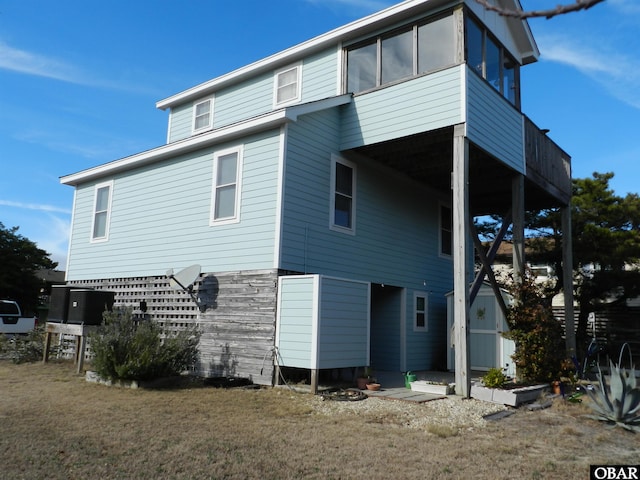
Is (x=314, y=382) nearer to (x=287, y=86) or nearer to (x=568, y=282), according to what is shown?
(x=287, y=86)

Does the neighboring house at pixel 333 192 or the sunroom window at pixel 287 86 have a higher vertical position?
the sunroom window at pixel 287 86

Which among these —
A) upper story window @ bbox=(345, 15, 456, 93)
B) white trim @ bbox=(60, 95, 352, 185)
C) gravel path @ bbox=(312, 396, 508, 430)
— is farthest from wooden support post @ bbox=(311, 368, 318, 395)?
upper story window @ bbox=(345, 15, 456, 93)

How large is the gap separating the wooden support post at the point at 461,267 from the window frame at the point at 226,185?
4306 millimetres

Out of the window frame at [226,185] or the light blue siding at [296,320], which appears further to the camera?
the window frame at [226,185]

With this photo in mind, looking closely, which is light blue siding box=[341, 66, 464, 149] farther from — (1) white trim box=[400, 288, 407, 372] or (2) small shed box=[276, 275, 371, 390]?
(1) white trim box=[400, 288, 407, 372]

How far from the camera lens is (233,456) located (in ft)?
16.5

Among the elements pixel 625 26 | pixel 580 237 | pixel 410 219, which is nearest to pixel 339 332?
pixel 410 219

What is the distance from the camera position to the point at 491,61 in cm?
1141

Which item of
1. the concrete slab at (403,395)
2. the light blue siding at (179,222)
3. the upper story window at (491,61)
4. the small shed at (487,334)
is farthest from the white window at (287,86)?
the concrete slab at (403,395)

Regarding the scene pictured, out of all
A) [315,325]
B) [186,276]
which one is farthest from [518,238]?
[186,276]

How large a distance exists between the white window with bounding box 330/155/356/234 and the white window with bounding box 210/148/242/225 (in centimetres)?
204

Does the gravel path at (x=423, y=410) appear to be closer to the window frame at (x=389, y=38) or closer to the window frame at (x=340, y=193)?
the window frame at (x=340, y=193)

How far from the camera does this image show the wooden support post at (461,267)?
8609mm

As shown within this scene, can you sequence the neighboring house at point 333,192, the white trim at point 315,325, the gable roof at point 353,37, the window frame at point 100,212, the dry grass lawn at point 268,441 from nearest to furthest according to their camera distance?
the dry grass lawn at point 268,441 < the white trim at point 315,325 < the neighboring house at point 333,192 < the gable roof at point 353,37 < the window frame at point 100,212
